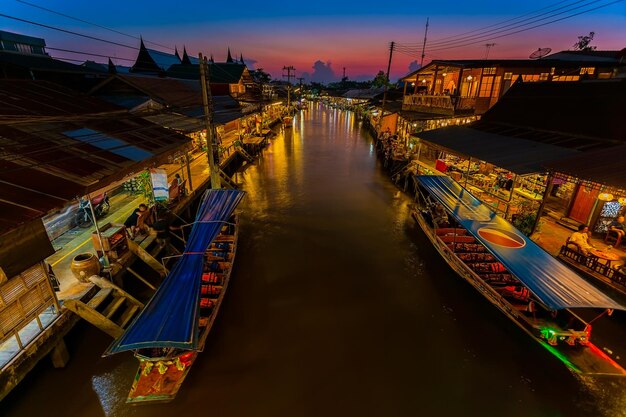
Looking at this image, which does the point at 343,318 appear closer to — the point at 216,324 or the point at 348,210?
the point at 216,324

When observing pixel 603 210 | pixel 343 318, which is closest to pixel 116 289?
pixel 343 318

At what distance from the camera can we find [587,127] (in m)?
15.1

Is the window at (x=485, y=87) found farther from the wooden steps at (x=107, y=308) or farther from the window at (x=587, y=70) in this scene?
the wooden steps at (x=107, y=308)

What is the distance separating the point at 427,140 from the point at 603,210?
1096 cm

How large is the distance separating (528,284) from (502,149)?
33.5ft

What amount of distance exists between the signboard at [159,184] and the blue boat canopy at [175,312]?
3625 millimetres

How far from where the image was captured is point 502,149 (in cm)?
1591

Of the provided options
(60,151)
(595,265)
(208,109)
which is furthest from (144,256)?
(595,265)

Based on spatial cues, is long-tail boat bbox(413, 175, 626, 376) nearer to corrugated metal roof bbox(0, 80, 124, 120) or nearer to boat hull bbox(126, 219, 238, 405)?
boat hull bbox(126, 219, 238, 405)

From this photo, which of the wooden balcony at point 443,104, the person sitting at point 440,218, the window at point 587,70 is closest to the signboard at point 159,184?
the person sitting at point 440,218

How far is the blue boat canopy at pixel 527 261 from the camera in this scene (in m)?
7.79

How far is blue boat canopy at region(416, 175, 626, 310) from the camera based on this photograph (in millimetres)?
7785

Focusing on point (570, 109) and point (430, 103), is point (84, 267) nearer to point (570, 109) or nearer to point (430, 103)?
point (570, 109)

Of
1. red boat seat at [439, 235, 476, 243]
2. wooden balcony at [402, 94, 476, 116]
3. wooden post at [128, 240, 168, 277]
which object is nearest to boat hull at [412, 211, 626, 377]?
red boat seat at [439, 235, 476, 243]
